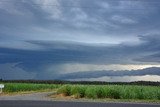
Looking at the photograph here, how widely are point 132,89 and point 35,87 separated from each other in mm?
36515

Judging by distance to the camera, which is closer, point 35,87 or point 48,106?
point 48,106

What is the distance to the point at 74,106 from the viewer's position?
33.7 meters

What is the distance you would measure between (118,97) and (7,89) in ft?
101

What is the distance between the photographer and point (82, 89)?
51.3 meters

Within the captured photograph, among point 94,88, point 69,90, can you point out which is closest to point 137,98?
point 94,88

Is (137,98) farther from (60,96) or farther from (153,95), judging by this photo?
(60,96)

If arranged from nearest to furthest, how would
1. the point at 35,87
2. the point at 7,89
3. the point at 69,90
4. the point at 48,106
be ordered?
the point at 48,106
the point at 69,90
the point at 7,89
the point at 35,87

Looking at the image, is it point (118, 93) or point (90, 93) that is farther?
point (118, 93)

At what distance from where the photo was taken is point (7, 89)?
2972 inches

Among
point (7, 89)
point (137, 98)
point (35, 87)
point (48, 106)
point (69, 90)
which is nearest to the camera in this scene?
point (48, 106)

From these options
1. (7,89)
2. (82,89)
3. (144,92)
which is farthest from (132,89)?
(7,89)

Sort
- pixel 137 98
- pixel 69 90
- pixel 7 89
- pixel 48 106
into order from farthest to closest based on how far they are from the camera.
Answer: pixel 7 89 → pixel 69 90 → pixel 137 98 → pixel 48 106

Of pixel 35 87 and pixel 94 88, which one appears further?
pixel 35 87

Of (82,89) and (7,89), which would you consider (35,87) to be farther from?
(82,89)
